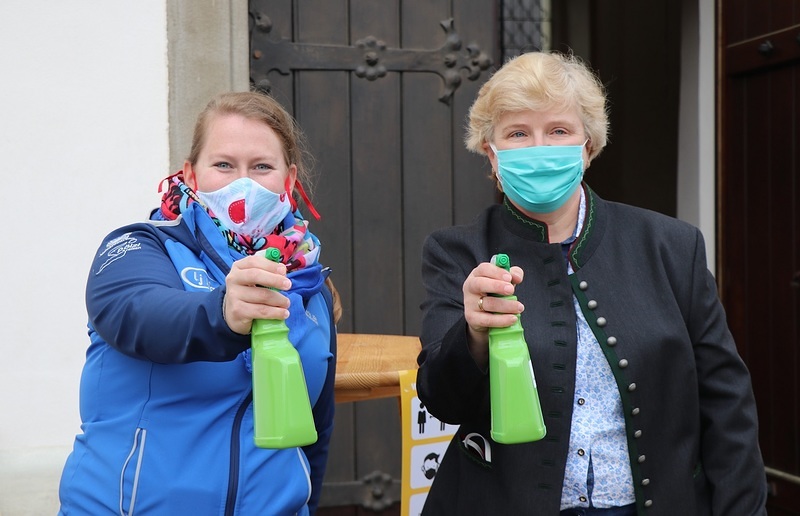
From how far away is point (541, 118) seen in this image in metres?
1.77

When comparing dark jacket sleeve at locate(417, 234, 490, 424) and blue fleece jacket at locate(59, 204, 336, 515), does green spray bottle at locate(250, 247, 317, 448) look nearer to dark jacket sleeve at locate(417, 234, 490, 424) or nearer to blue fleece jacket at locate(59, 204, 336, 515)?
blue fleece jacket at locate(59, 204, 336, 515)

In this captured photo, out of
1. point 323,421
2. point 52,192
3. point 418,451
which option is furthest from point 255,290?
point 52,192

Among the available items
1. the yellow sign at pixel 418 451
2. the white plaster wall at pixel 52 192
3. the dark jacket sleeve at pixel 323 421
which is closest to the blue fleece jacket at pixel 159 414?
the dark jacket sleeve at pixel 323 421

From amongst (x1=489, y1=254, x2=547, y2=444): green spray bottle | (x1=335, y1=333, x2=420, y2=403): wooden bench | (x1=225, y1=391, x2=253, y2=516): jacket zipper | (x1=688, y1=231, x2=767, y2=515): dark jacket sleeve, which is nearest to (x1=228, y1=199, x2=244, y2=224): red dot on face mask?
(x1=225, y1=391, x2=253, y2=516): jacket zipper

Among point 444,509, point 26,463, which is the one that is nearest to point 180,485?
point 444,509

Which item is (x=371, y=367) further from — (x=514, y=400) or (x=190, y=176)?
(x=514, y=400)

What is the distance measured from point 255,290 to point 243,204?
393 millimetres

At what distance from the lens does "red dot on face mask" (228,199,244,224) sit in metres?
1.66

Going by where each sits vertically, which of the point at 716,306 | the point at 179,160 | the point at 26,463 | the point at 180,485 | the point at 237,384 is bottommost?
the point at 26,463

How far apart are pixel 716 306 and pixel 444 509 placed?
0.65 m

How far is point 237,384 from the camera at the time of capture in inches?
61.2

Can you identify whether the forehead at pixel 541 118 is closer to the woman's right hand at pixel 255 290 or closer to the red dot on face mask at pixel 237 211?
the red dot on face mask at pixel 237 211

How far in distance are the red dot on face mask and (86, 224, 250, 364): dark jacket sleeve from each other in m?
0.16

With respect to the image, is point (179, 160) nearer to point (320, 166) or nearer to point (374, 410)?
point (320, 166)
